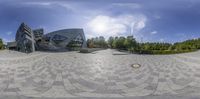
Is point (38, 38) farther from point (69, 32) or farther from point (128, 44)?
point (128, 44)

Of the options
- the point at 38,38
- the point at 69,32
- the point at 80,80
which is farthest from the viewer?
the point at 80,80

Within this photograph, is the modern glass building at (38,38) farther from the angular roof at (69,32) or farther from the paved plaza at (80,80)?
the paved plaza at (80,80)

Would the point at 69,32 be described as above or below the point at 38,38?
above

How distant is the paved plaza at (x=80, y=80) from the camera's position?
14.0ft

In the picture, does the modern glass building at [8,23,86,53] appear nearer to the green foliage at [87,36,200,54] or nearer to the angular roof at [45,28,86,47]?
the angular roof at [45,28,86,47]

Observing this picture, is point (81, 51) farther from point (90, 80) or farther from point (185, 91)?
point (185, 91)

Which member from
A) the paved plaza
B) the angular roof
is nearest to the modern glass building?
the angular roof

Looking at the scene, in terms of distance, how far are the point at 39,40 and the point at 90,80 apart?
1.67m

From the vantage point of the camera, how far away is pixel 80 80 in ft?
18.2

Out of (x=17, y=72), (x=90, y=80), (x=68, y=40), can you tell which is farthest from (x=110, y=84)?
(x=17, y=72)

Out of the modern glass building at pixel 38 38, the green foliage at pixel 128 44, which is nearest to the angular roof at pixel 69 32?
the modern glass building at pixel 38 38

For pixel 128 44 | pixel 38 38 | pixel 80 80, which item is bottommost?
pixel 80 80

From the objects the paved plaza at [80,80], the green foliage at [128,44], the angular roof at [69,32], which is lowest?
the paved plaza at [80,80]

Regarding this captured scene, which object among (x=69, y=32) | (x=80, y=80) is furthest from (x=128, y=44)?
(x=69, y=32)
